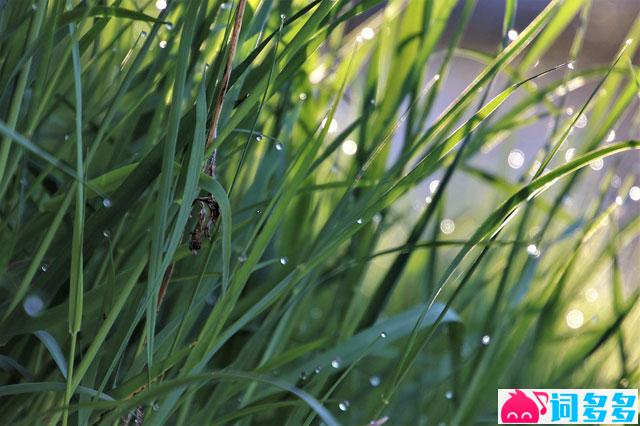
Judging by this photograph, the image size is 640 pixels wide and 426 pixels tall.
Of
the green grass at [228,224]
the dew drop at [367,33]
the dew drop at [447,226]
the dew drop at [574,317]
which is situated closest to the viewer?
the green grass at [228,224]

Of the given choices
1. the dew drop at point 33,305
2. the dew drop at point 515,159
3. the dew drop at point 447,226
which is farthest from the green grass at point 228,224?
the dew drop at point 447,226

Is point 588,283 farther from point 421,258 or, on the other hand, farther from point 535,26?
point 535,26

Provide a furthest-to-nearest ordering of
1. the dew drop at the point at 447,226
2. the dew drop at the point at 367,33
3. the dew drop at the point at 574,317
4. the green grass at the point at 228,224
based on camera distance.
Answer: the dew drop at the point at 447,226 → the dew drop at the point at 574,317 → the dew drop at the point at 367,33 → the green grass at the point at 228,224

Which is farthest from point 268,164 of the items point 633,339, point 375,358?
point 633,339

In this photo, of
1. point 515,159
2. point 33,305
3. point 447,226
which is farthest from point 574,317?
point 33,305

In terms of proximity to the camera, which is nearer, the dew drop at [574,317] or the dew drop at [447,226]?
the dew drop at [574,317]

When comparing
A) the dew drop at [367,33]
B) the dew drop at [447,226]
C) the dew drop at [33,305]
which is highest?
the dew drop at [447,226]

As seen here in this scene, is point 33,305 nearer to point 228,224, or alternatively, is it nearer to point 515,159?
point 228,224

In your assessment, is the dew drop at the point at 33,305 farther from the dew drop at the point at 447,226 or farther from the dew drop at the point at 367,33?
the dew drop at the point at 447,226
